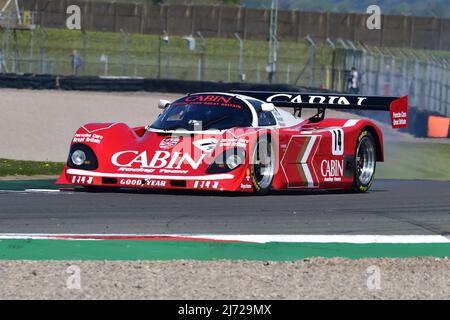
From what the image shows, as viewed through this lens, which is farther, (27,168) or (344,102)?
(27,168)

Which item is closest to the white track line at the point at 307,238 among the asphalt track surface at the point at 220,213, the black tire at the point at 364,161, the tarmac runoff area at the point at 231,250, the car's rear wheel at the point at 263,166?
the tarmac runoff area at the point at 231,250

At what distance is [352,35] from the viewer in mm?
62375

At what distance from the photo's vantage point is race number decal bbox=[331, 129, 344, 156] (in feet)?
44.8

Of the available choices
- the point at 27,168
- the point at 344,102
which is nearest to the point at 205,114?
the point at 344,102

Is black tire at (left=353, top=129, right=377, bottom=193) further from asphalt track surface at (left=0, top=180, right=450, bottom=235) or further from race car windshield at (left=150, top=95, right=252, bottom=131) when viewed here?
race car windshield at (left=150, top=95, right=252, bottom=131)

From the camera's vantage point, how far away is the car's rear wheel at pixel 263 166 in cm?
1245

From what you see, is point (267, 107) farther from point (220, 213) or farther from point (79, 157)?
point (220, 213)

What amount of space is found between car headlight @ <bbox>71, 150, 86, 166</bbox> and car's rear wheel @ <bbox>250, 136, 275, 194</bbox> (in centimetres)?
185

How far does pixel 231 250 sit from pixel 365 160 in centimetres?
564

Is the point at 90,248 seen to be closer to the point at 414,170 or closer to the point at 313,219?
the point at 313,219

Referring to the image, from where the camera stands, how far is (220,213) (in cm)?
1101

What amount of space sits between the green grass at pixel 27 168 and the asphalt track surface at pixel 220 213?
428 centimetres

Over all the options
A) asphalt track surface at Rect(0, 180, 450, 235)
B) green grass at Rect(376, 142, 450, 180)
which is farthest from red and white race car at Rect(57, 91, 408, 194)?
green grass at Rect(376, 142, 450, 180)
